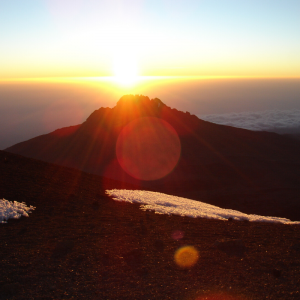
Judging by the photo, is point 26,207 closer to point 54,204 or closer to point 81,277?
point 54,204

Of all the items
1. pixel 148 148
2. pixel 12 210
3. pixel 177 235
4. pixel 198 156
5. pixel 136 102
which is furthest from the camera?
pixel 136 102

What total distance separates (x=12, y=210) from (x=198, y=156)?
29.9m

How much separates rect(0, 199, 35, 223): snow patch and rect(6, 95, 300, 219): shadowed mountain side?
18.6 m

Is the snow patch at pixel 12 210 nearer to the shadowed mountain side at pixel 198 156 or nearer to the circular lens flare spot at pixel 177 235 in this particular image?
the circular lens flare spot at pixel 177 235

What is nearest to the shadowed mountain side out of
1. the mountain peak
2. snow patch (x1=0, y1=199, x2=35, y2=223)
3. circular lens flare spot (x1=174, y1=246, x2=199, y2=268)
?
the mountain peak

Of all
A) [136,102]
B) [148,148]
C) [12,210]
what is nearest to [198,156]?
[148,148]

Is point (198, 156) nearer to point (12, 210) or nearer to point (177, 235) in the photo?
point (177, 235)

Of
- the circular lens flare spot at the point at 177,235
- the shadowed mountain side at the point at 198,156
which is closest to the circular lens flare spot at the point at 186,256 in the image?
the circular lens flare spot at the point at 177,235

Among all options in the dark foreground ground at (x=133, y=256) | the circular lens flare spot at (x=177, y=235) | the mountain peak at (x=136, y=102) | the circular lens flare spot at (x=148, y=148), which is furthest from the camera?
the mountain peak at (x=136, y=102)

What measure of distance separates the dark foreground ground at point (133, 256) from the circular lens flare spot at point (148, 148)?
75.3 feet

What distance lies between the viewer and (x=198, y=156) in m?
36.8

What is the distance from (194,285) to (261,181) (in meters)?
28.6

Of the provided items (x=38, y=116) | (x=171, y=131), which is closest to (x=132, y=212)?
(x=171, y=131)

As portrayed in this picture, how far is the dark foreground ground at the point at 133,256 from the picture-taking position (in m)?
4.91
